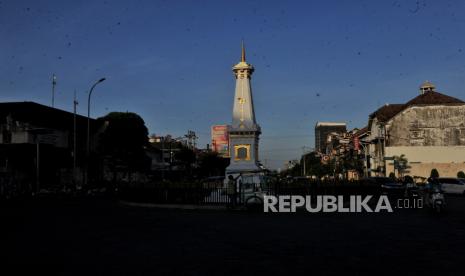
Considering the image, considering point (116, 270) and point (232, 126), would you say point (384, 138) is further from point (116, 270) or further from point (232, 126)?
point (116, 270)

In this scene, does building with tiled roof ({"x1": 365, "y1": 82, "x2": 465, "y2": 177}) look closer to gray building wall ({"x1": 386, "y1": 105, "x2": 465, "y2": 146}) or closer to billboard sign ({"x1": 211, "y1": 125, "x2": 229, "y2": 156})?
gray building wall ({"x1": 386, "y1": 105, "x2": 465, "y2": 146})

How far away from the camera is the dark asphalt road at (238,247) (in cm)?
901

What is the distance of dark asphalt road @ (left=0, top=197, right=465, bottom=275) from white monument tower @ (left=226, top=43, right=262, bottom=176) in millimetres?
21597

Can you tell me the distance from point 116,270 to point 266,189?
58.0 feet

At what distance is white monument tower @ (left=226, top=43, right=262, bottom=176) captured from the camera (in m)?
39.8

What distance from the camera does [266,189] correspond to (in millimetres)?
26141

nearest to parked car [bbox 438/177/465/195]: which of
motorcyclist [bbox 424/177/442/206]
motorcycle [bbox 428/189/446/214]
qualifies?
motorcyclist [bbox 424/177/442/206]

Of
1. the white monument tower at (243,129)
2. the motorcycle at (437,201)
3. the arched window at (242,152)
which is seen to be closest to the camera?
the motorcycle at (437,201)

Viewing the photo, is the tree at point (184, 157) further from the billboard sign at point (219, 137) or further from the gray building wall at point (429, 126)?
the billboard sign at point (219, 137)

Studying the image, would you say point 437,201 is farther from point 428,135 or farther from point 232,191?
point 428,135
